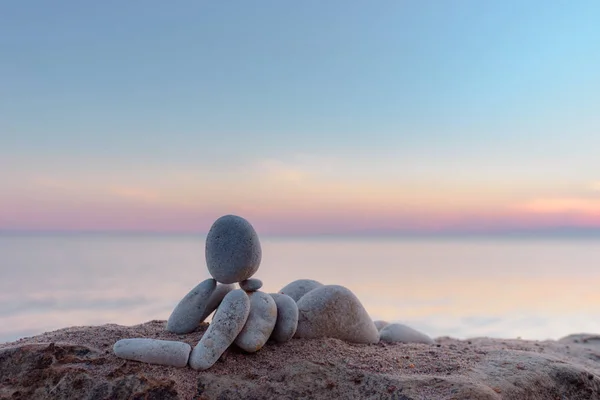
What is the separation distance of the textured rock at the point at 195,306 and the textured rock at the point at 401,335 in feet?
9.58

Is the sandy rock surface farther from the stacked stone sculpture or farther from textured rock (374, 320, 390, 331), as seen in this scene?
textured rock (374, 320, 390, 331)

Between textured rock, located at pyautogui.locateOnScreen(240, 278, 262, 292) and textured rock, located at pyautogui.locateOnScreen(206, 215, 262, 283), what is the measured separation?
0.74ft

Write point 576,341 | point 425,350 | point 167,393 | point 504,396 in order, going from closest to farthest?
point 167,393
point 504,396
point 425,350
point 576,341

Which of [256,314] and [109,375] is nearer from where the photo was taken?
[109,375]

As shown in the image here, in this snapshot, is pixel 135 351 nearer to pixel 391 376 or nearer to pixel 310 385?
pixel 310 385

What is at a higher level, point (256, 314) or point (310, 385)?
point (256, 314)

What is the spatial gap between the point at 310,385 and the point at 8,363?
357 centimetres

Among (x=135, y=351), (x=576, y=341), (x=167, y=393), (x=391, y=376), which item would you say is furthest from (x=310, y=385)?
(x=576, y=341)

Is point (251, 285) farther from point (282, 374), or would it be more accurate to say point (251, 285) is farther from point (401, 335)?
point (401, 335)

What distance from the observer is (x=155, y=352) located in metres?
6.06

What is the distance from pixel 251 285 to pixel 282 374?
1.64 m

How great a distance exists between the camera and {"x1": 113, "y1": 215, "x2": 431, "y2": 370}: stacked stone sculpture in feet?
20.1

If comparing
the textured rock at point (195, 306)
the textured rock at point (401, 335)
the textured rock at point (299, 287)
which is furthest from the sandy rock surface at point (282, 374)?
the textured rock at point (299, 287)

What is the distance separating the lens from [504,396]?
5879 millimetres
